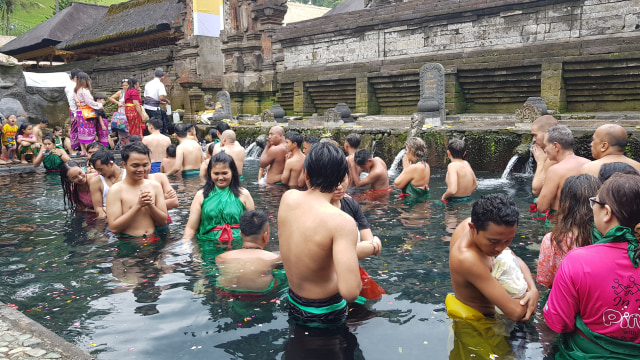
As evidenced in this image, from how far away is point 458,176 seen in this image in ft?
24.8

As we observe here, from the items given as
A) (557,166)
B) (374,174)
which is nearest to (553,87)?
(374,174)

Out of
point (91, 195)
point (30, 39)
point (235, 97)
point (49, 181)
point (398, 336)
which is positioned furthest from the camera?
point (30, 39)

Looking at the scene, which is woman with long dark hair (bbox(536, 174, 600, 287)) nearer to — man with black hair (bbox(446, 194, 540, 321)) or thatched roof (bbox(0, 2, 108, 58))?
man with black hair (bbox(446, 194, 540, 321))

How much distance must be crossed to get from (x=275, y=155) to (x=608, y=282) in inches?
287

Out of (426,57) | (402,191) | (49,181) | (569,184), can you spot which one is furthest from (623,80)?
(49,181)

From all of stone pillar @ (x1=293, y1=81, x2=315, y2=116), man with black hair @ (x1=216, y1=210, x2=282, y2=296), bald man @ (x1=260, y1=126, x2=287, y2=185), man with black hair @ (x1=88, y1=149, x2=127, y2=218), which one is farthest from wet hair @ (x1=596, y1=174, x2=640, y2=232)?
stone pillar @ (x1=293, y1=81, x2=315, y2=116)

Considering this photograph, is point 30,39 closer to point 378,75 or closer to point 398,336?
point 378,75

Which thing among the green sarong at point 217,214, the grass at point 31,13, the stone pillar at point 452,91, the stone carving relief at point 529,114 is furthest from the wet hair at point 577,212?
the grass at point 31,13

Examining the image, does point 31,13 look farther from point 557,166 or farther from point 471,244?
point 471,244

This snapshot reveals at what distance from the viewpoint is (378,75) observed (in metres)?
15.7

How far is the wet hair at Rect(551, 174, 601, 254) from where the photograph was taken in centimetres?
339

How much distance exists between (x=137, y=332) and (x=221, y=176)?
6.43ft

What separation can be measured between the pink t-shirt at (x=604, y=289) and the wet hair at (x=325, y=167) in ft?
4.46

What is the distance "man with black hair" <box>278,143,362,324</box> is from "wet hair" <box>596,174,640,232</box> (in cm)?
137
